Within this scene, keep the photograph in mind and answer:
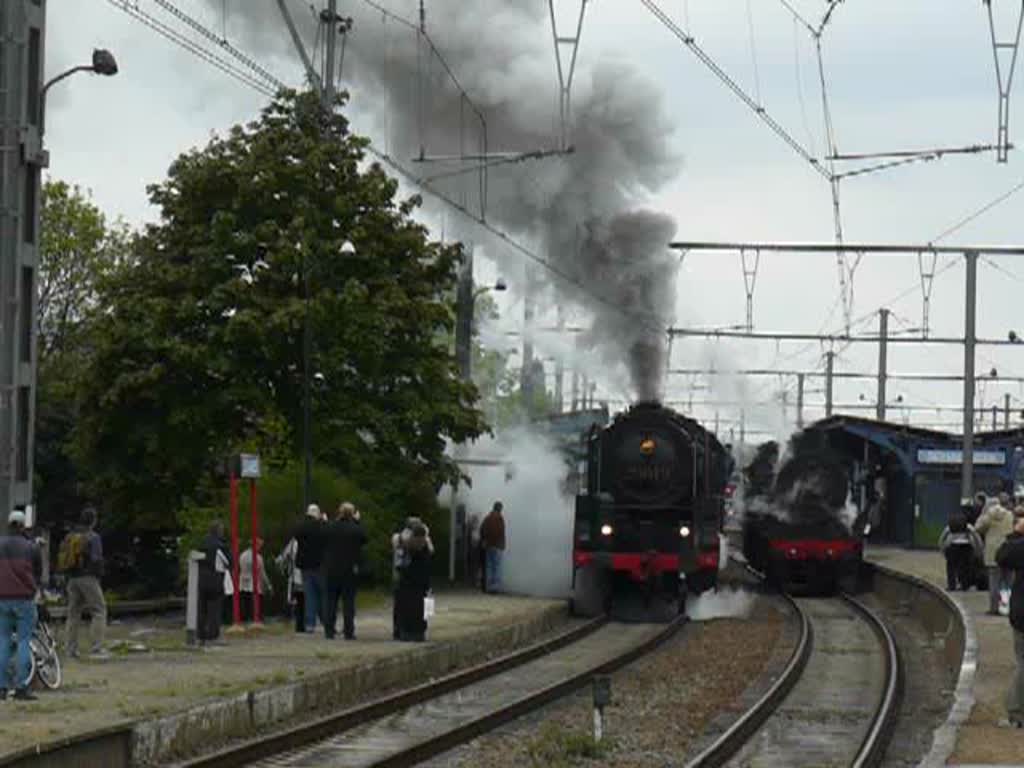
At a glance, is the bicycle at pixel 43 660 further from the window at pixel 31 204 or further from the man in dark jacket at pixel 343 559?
the window at pixel 31 204

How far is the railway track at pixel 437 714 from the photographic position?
57.8ft

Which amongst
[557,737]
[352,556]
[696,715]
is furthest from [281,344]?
[557,737]

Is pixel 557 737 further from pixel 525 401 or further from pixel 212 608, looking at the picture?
pixel 525 401

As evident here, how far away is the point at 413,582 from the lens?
2692 cm

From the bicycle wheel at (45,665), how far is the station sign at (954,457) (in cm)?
4183

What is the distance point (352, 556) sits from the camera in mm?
26469

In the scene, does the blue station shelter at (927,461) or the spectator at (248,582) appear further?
the blue station shelter at (927,461)

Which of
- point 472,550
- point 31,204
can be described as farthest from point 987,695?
point 472,550

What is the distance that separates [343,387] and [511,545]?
256 inches

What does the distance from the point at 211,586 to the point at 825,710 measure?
7193 millimetres

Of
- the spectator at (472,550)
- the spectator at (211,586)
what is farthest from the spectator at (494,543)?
the spectator at (211,586)

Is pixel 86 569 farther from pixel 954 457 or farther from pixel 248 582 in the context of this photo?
pixel 954 457

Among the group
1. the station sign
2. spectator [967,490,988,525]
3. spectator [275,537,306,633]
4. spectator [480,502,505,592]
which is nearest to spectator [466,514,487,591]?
spectator [480,502,505,592]

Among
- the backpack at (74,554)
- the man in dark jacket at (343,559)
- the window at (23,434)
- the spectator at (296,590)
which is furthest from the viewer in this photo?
the window at (23,434)
